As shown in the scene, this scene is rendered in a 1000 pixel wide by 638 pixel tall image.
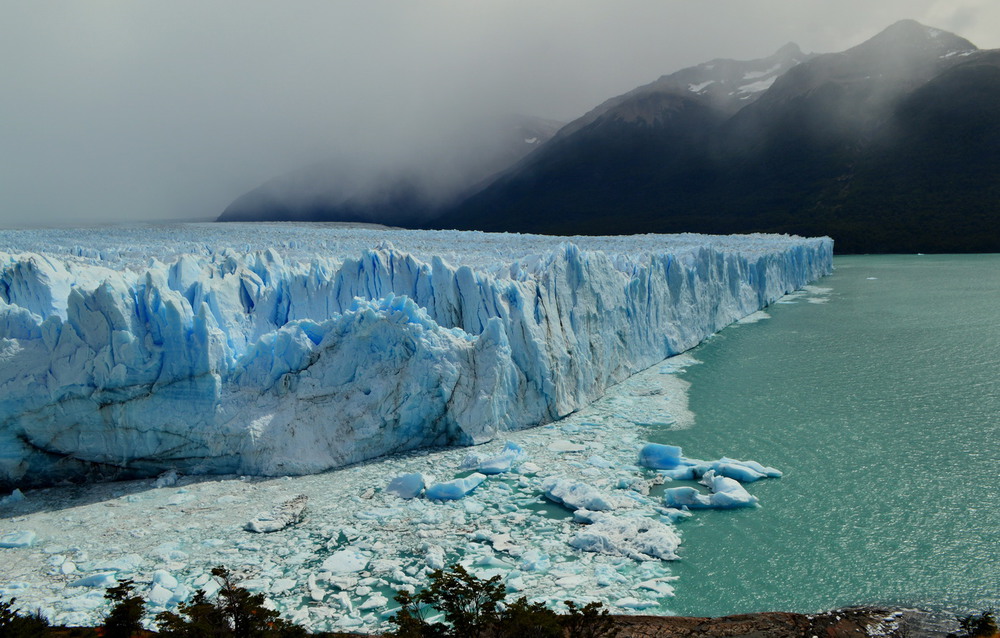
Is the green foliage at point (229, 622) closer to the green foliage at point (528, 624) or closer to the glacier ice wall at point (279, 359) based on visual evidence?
the green foliage at point (528, 624)

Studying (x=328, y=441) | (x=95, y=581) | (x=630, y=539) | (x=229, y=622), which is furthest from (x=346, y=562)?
(x=630, y=539)

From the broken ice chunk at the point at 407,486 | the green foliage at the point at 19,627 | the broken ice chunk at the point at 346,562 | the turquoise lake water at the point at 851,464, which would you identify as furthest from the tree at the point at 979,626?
the green foliage at the point at 19,627

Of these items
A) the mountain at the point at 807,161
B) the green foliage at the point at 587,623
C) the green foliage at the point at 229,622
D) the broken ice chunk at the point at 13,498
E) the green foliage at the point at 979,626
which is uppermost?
the mountain at the point at 807,161

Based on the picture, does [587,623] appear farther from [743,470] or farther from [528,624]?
[743,470]

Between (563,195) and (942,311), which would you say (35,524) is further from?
(563,195)

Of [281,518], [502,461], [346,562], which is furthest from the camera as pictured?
[502,461]
